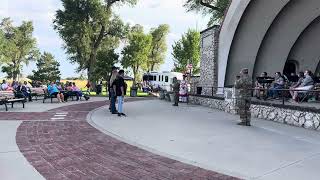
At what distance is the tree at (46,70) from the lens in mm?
49750

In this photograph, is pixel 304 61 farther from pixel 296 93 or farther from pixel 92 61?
pixel 92 61

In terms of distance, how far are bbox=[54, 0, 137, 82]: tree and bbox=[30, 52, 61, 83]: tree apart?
476 centimetres

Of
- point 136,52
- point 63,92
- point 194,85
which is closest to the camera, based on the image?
point 63,92

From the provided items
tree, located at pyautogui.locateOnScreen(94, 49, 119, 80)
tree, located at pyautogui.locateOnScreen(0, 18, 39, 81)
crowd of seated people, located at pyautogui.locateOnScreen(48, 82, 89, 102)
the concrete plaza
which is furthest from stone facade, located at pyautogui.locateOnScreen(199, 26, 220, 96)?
tree, located at pyautogui.locateOnScreen(0, 18, 39, 81)

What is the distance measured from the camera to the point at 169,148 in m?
8.73

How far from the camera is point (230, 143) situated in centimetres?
936

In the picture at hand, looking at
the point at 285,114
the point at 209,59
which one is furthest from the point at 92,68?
the point at 285,114

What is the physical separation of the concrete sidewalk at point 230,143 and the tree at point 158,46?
6004 cm

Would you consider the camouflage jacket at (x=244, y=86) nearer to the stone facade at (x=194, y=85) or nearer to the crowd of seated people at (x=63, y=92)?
the crowd of seated people at (x=63, y=92)

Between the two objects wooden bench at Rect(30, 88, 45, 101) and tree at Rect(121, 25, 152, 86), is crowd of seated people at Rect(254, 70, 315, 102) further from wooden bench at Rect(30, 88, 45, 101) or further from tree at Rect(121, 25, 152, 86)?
tree at Rect(121, 25, 152, 86)

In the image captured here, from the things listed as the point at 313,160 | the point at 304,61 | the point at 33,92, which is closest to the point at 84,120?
the point at 313,160

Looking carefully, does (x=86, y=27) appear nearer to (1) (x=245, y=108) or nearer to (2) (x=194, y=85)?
(2) (x=194, y=85)

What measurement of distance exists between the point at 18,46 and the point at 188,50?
2499 cm

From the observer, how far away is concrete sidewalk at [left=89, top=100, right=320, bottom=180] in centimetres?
691
